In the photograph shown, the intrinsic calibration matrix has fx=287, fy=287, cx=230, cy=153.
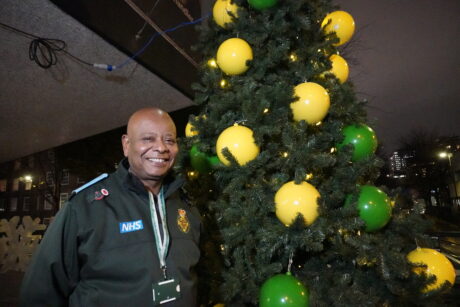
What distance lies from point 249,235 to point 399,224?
45.2 inches

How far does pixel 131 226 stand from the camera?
1760 millimetres

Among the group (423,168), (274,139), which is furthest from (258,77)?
(423,168)

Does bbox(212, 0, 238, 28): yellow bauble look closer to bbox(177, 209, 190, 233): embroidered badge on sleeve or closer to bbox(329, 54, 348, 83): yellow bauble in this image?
bbox(329, 54, 348, 83): yellow bauble

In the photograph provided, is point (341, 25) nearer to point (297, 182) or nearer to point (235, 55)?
point (235, 55)

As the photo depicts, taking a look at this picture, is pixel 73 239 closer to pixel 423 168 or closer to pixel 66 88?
pixel 66 88

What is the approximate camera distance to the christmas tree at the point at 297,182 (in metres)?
1.87

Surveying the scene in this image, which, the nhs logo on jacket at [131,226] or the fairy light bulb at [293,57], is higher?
the fairy light bulb at [293,57]

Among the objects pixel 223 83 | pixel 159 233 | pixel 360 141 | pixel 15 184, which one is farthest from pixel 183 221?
pixel 15 184

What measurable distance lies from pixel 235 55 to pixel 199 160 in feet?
3.20

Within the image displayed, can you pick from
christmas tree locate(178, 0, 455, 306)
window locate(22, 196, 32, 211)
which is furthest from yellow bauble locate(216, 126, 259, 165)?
window locate(22, 196, 32, 211)

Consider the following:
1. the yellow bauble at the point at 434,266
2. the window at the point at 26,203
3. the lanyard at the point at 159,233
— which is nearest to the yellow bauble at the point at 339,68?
the yellow bauble at the point at 434,266

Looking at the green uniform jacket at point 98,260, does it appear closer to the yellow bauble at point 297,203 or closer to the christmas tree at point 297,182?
the christmas tree at point 297,182

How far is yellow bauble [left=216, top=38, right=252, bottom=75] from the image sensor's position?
93.4 inches

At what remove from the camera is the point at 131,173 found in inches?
77.7
